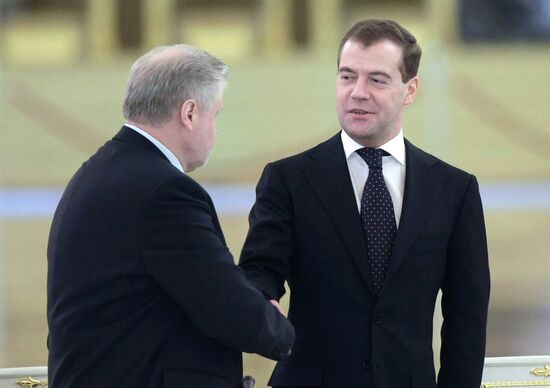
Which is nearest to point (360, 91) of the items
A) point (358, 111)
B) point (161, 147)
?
point (358, 111)

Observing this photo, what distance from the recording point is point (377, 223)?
1.88m

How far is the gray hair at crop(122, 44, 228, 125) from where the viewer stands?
5.40 feet

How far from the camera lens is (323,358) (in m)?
1.87

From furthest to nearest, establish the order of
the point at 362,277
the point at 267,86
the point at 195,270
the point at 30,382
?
the point at 267,86 < the point at 30,382 < the point at 362,277 < the point at 195,270

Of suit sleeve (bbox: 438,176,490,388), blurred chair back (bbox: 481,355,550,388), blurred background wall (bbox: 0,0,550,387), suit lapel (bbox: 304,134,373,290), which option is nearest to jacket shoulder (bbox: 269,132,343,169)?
suit lapel (bbox: 304,134,373,290)

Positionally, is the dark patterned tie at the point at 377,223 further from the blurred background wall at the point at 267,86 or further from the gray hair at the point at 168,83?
the blurred background wall at the point at 267,86

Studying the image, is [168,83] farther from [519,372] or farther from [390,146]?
[519,372]

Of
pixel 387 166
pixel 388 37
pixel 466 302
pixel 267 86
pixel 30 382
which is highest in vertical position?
pixel 388 37

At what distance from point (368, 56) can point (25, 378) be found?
3.53ft

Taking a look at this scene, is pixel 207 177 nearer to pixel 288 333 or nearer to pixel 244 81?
pixel 244 81

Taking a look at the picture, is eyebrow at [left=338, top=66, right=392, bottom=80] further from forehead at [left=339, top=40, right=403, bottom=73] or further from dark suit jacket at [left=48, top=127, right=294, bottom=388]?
dark suit jacket at [left=48, top=127, right=294, bottom=388]

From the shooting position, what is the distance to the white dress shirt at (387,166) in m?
1.92

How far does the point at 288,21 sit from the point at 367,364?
30.3 feet

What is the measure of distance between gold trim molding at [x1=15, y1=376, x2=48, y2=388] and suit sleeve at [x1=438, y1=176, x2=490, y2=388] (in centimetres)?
92
